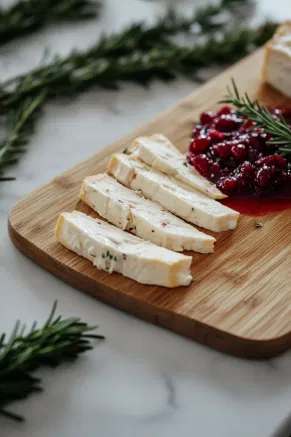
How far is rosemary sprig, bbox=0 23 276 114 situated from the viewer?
3615mm

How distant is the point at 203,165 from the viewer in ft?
9.69

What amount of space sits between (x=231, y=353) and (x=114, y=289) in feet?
1.49

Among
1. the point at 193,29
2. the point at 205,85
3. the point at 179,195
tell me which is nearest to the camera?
the point at 179,195

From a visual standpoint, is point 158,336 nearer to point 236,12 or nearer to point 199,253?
point 199,253

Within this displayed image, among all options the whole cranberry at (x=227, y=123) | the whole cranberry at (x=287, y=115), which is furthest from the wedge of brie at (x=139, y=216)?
the whole cranberry at (x=287, y=115)

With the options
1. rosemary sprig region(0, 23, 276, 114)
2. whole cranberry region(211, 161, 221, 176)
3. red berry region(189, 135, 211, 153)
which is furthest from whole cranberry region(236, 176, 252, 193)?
rosemary sprig region(0, 23, 276, 114)

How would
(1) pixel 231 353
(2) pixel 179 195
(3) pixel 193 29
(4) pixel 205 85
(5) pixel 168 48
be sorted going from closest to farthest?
(1) pixel 231 353 → (2) pixel 179 195 → (4) pixel 205 85 → (5) pixel 168 48 → (3) pixel 193 29

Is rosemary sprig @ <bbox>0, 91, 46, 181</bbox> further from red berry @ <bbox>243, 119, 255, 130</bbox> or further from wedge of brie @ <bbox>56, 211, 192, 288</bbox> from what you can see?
red berry @ <bbox>243, 119, 255, 130</bbox>

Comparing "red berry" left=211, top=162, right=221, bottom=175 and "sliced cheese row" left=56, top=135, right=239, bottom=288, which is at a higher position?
"sliced cheese row" left=56, top=135, right=239, bottom=288

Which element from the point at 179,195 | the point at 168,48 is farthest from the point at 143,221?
the point at 168,48

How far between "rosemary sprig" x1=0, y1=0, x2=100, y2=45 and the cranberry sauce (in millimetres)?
1562

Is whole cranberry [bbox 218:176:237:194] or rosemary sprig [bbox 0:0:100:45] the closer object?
whole cranberry [bbox 218:176:237:194]

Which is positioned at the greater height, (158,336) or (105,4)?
(105,4)

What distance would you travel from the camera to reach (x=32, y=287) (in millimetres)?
2545
